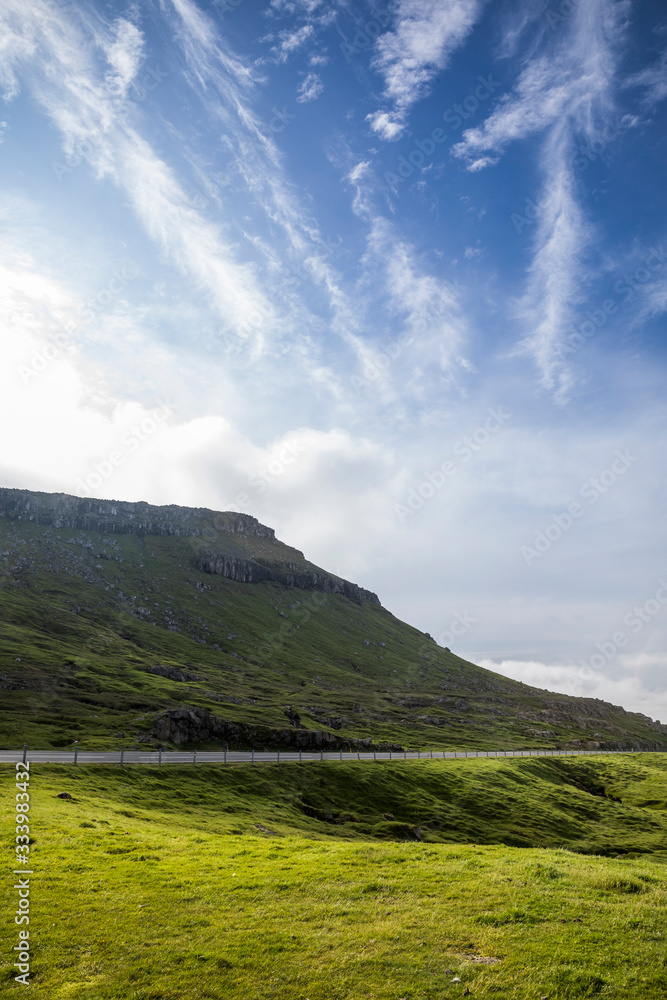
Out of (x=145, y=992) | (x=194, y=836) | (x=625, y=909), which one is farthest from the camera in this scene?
(x=194, y=836)

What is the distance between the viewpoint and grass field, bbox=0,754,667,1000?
15.4 m

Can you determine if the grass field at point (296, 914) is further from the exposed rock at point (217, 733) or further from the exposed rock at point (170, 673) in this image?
the exposed rock at point (170, 673)

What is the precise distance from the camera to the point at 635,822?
71.9m

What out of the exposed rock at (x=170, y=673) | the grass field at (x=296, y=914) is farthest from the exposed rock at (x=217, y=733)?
the exposed rock at (x=170, y=673)

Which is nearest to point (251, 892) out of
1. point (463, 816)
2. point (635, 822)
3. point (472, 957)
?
point (472, 957)

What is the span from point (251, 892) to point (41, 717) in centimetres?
9095

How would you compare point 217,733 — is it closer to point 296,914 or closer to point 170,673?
point 296,914

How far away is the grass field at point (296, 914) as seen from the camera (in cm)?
1537

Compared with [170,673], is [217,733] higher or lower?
lower

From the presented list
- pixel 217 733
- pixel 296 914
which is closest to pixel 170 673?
pixel 217 733

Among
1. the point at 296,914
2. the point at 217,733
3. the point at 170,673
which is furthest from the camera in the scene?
the point at 170,673

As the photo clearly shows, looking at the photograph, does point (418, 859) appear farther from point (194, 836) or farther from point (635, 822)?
point (635, 822)

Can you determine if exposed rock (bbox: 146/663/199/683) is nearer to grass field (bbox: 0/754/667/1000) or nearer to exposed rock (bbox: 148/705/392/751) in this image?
exposed rock (bbox: 148/705/392/751)

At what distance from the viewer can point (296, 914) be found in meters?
20.2
